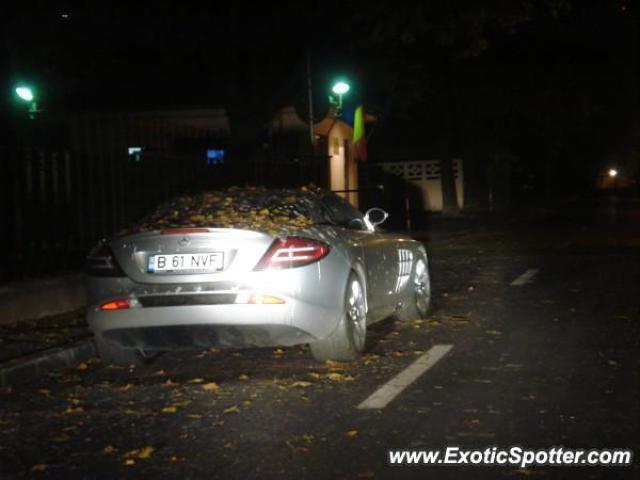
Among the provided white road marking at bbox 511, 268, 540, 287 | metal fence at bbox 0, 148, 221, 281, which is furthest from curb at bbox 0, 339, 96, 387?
white road marking at bbox 511, 268, 540, 287

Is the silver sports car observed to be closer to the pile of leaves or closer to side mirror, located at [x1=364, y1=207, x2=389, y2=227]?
the pile of leaves

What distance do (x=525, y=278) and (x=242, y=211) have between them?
23.6 feet

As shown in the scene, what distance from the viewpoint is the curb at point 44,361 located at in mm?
7781

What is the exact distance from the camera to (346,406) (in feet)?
21.9

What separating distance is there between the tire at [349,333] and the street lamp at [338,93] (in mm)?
14655

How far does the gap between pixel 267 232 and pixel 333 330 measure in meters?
0.94

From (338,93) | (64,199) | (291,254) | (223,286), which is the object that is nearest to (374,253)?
(291,254)

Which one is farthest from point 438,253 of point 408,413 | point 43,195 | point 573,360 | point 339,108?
point 408,413

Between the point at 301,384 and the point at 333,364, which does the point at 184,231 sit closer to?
the point at 301,384

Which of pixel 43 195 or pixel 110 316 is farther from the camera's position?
pixel 43 195

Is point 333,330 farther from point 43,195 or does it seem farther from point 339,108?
point 339,108

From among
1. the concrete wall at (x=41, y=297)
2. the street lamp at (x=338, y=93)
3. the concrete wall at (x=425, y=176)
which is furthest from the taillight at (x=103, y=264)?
the concrete wall at (x=425, y=176)

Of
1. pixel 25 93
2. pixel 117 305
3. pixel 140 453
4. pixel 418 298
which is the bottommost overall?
pixel 140 453

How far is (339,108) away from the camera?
88.7 ft
